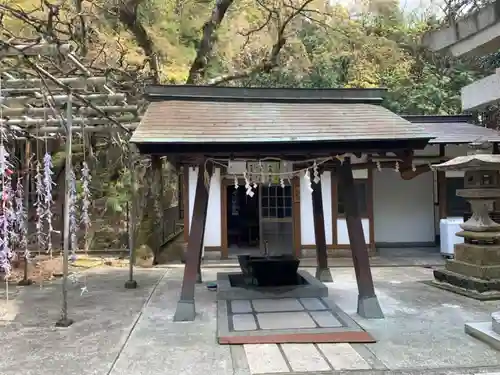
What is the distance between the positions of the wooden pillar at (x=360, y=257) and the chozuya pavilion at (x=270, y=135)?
1cm

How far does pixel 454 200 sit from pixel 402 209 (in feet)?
4.90

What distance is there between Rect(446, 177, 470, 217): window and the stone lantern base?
4.91 m

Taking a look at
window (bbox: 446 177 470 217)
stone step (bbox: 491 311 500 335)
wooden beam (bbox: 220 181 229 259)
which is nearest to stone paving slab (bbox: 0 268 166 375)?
wooden beam (bbox: 220 181 229 259)

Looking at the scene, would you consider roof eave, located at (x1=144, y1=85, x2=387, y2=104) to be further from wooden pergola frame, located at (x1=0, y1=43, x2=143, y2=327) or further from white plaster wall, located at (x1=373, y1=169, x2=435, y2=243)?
white plaster wall, located at (x1=373, y1=169, x2=435, y2=243)

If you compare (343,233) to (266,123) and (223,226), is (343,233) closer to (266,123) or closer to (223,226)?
(223,226)

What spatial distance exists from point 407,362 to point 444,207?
8.83 metres

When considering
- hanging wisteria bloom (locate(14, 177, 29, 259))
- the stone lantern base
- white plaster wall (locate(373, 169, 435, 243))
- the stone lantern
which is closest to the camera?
the stone lantern base

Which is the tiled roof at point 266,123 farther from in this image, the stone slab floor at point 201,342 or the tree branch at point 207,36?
the tree branch at point 207,36

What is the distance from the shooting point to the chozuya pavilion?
5.62 meters

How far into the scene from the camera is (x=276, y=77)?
16.8 m

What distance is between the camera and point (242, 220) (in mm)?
15336

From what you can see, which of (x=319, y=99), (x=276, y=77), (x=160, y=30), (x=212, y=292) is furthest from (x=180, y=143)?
(x=276, y=77)

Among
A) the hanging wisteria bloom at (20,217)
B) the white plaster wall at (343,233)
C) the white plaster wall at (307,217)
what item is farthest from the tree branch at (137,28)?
the white plaster wall at (343,233)

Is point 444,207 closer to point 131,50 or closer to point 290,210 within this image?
point 290,210
